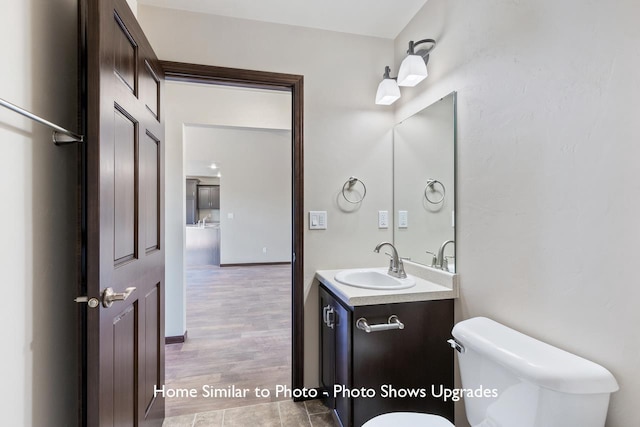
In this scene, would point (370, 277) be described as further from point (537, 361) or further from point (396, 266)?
point (537, 361)

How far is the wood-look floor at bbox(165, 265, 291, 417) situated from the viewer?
7.01 feet

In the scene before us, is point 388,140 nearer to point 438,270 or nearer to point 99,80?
point 438,270

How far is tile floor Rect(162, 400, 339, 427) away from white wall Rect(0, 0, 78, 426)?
2.80ft

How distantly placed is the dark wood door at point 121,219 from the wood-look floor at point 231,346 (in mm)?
475

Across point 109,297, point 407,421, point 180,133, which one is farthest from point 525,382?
point 180,133

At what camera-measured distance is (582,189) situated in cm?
100

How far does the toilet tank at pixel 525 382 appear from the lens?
86 centimetres

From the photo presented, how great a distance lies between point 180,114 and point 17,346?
2588mm

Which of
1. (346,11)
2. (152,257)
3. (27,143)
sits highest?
(346,11)

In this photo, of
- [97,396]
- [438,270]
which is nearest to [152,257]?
[97,396]

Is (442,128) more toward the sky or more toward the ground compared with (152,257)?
more toward the sky

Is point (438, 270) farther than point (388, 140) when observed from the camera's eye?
No

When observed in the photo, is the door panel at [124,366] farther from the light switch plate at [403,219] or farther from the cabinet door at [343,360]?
the light switch plate at [403,219]

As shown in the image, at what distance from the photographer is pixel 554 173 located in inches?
42.7
